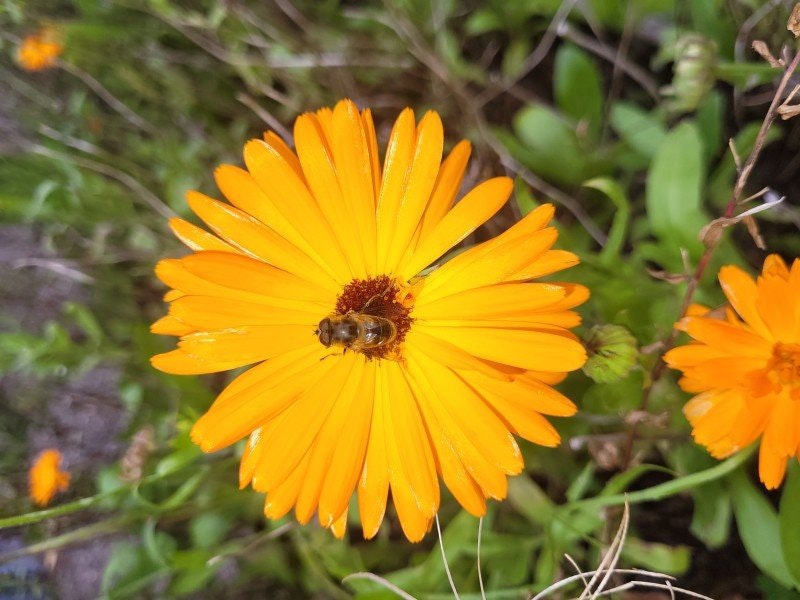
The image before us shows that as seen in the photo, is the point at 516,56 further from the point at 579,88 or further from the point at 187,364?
the point at 187,364

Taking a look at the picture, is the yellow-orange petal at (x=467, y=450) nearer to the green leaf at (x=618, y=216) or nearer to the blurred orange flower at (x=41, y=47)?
the green leaf at (x=618, y=216)

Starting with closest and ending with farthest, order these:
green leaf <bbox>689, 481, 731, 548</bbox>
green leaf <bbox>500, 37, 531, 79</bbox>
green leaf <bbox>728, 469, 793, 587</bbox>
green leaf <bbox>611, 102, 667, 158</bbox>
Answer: green leaf <bbox>728, 469, 793, 587</bbox> → green leaf <bbox>689, 481, 731, 548</bbox> → green leaf <bbox>611, 102, 667, 158</bbox> → green leaf <bbox>500, 37, 531, 79</bbox>

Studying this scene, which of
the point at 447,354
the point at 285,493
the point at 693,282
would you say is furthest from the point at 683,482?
the point at 285,493

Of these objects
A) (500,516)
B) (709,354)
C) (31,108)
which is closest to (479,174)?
(500,516)

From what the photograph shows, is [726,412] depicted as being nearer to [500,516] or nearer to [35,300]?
[500,516]

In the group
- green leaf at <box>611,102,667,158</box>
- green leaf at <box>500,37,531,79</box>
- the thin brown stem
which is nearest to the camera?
the thin brown stem

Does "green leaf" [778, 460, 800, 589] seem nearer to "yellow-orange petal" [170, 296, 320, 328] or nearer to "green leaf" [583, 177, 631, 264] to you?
"green leaf" [583, 177, 631, 264]

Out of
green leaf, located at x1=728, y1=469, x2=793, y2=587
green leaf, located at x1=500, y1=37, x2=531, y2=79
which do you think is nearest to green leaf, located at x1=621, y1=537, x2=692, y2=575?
green leaf, located at x1=728, y1=469, x2=793, y2=587
